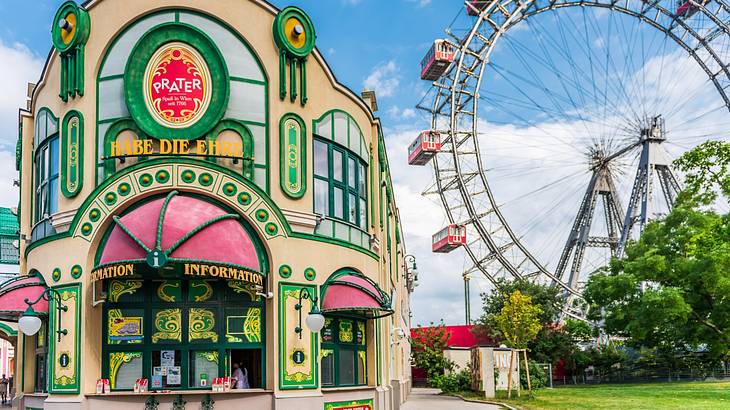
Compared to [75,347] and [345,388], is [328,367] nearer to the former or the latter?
[345,388]

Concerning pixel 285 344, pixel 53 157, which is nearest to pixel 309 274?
pixel 285 344

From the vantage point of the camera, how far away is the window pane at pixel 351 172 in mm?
22906

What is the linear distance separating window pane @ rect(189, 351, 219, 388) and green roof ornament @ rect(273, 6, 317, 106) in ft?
20.8

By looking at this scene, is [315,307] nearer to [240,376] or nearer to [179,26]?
[240,376]

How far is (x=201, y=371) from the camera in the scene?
19562 mm

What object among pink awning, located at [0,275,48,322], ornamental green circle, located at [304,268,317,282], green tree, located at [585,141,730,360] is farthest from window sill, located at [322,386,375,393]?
green tree, located at [585,141,730,360]

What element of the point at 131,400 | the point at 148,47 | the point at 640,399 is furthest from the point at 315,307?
the point at 640,399

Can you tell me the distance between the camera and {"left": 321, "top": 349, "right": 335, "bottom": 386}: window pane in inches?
827

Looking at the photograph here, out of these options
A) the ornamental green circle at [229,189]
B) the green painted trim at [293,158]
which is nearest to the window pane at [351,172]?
the green painted trim at [293,158]

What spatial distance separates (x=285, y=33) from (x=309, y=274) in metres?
5.84

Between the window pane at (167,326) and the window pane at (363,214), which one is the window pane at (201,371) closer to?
the window pane at (167,326)

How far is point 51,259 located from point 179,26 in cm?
620

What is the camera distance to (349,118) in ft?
75.3

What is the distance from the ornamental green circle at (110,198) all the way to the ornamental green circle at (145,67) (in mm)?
1616
